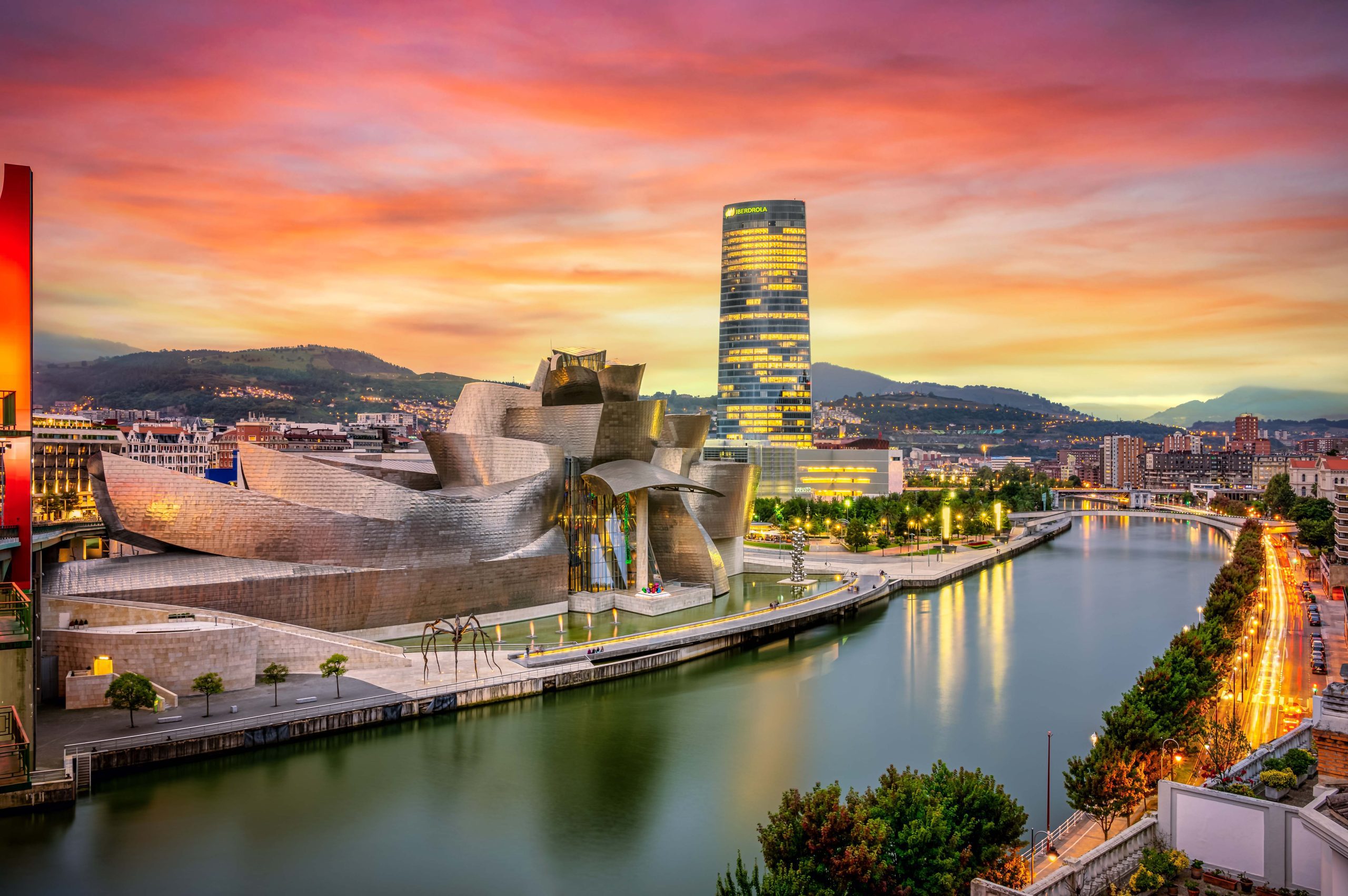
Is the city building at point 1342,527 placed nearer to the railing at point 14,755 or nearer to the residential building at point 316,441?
the railing at point 14,755

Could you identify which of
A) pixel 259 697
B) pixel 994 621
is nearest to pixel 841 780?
pixel 259 697

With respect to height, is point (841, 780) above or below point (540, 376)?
below

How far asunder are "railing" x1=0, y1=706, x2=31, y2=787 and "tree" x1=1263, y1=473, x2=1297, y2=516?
343 ft

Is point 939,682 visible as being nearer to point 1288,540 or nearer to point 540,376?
point 540,376

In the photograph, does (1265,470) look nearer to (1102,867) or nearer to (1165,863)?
(1165,863)

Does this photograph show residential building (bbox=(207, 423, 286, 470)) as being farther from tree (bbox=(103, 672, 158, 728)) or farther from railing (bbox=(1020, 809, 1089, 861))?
Result: railing (bbox=(1020, 809, 1089, 861))

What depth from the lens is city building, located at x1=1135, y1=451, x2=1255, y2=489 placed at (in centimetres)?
18928

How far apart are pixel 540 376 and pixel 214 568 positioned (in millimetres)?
23070

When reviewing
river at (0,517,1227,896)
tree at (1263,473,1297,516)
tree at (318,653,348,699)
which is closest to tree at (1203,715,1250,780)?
river at (0,517,1227,896)

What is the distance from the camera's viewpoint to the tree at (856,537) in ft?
209

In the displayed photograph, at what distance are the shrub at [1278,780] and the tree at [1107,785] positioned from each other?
2.81 m

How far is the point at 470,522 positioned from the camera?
111 ft

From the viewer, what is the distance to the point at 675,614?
3822 cm

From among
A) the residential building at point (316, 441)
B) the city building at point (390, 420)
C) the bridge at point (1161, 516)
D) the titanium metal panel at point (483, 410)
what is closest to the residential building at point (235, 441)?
the residential building at point (316, 441)
